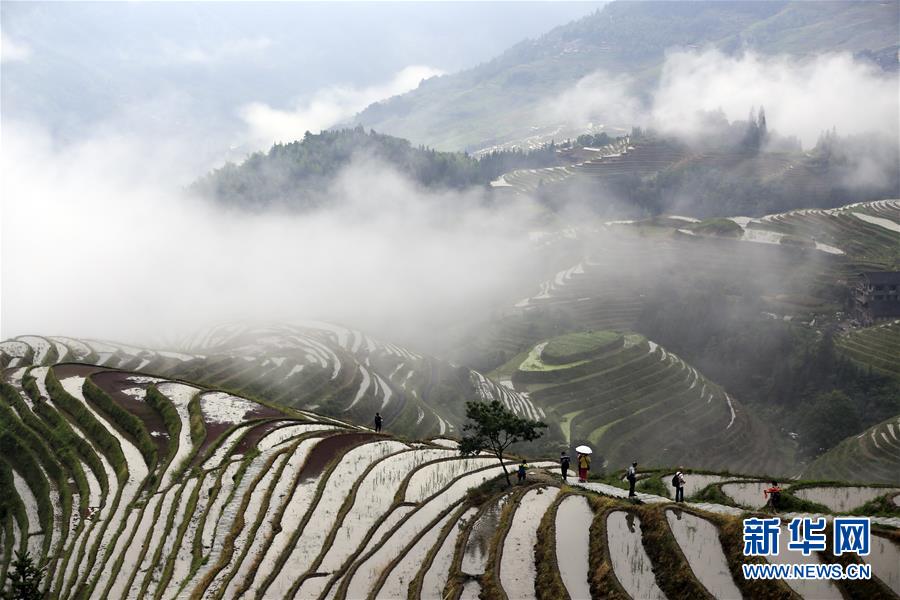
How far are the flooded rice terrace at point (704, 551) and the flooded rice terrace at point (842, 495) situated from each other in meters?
6.11

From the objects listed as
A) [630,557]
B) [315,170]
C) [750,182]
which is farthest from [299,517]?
[750,182]

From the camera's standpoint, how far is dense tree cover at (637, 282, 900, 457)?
63.5 m

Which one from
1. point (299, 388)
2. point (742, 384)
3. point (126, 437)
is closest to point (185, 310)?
point (299, 388)

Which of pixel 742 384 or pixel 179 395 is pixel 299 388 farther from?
pixel 742 384

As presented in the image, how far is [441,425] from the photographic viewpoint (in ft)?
167

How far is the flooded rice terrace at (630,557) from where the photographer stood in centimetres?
1717

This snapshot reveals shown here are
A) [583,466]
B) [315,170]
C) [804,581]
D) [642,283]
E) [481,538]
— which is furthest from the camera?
[315,170]

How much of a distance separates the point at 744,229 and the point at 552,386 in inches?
2817

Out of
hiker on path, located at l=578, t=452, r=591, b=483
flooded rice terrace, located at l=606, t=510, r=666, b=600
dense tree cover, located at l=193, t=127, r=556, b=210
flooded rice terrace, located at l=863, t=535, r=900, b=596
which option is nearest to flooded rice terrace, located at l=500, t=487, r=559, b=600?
hiker on path, located at l=578, t=452, r=591, b=483

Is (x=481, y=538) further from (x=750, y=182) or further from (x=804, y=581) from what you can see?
(x=750, y=182)

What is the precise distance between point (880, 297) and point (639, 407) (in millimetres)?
43341

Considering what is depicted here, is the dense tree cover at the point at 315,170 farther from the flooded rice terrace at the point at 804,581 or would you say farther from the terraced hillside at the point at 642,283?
the flooded rice terrace at the point at 804,581

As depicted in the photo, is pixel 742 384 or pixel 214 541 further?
pixel 742 384

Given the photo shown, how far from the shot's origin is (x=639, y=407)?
208 ft
